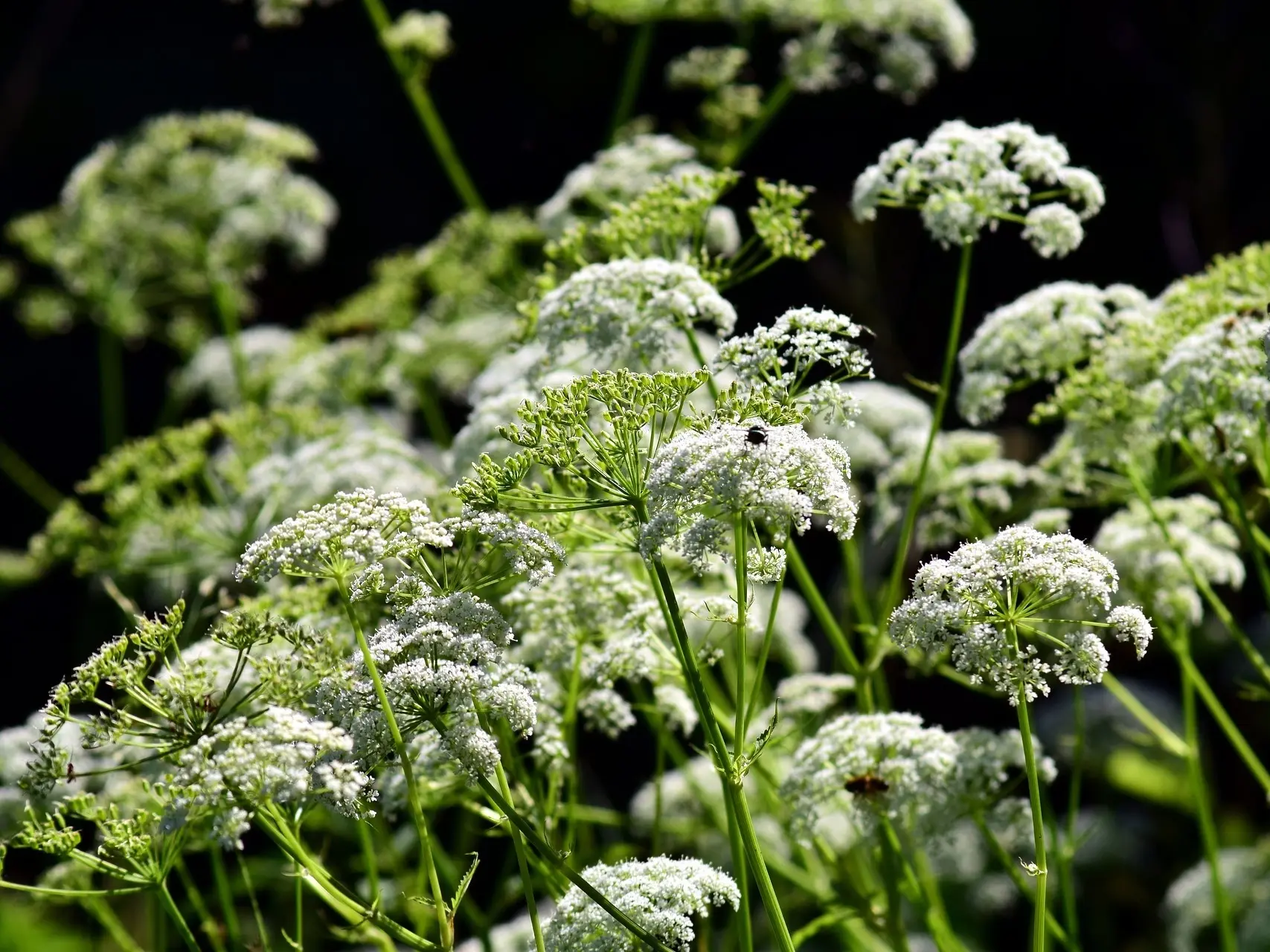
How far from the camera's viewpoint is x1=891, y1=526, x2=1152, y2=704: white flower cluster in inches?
104

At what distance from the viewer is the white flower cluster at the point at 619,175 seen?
553cm

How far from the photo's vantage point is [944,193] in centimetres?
382

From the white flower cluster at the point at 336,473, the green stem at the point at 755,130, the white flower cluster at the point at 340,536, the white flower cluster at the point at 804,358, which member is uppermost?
the green stem at the point at 755,130

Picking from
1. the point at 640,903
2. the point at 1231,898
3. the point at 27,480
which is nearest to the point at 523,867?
the point at 640,903

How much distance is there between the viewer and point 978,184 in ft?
12.5

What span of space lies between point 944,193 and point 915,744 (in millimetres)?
1540

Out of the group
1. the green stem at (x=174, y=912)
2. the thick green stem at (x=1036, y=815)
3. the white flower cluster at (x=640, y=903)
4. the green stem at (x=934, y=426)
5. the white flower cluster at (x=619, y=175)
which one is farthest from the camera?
the white flower cluster at (x=619, y=175)

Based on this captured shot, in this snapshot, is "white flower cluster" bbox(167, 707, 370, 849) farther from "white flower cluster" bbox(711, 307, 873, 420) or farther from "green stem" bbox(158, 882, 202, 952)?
"white flower cluster" bbox(711, 307, 873, 420)

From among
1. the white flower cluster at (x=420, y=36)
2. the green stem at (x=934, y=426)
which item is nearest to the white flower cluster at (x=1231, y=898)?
the green stem at (x=934, y=426)

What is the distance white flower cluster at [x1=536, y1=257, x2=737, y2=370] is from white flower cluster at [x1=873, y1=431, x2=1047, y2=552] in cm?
130

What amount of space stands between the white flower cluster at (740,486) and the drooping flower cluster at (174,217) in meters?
4.79

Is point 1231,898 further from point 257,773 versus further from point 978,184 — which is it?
point 257,773

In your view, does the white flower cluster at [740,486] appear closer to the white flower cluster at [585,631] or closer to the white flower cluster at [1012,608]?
the white flower cluster at [1012,608]

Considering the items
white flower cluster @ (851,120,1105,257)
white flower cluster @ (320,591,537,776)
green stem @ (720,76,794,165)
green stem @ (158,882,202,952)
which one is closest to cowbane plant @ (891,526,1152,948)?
white flower cluster @ (320,591,537,776)
